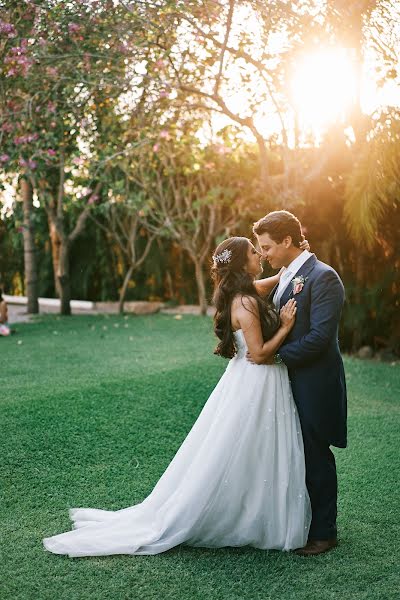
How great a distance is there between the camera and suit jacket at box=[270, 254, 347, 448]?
3.82 meters

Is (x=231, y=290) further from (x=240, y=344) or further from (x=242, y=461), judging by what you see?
(x=242, y=461)

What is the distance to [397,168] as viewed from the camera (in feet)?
29.7

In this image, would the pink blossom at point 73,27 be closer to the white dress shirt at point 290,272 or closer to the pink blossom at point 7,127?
the pink blossom at point 7,127

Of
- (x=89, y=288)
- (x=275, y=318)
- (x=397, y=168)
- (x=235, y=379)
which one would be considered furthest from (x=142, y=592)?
(x=89, y=288)

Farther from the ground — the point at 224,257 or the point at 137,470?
the point at 224,257

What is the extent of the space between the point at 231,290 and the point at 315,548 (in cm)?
129

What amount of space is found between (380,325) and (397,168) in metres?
2.09

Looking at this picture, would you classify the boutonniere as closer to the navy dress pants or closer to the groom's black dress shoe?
the navy dress pants

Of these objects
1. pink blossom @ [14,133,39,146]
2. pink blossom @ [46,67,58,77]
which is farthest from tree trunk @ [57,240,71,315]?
pink blossom @ [46,67,58,77]

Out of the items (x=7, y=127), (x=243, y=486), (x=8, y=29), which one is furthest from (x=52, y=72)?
(x=243, y=486)

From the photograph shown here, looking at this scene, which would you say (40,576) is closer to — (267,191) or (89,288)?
(267,191)

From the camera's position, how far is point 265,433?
3.96 metres

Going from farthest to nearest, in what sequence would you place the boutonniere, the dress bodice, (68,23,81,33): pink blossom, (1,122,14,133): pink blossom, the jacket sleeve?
(1,122,14,133): pink blossom, (68,23,81,33): pink blossom, the dress bodice, the boutonniere, the jacket sleeve

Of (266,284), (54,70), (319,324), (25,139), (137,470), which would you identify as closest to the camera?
(319,324)
